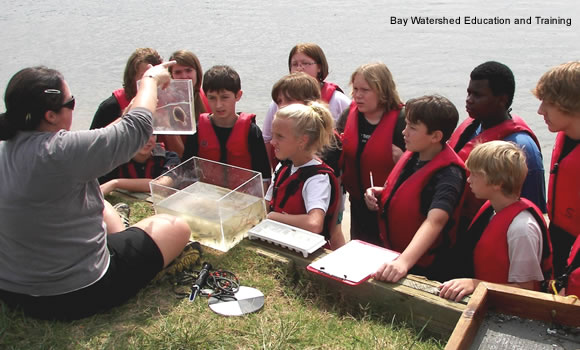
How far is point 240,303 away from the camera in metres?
2.71

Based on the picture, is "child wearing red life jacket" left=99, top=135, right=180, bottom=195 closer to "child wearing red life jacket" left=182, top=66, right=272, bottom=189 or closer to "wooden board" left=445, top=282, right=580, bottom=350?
"child wearing red life jacket" left=182, top=66, right=272, bottom=189

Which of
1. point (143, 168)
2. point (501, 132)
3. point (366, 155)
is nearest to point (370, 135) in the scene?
point (366, 155)

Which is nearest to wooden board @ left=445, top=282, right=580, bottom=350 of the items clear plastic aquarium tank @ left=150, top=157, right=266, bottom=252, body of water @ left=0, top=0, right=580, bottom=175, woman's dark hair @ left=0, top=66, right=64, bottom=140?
clear plastic aquarium tank @ left=150, top=157, right=266, bottom=252

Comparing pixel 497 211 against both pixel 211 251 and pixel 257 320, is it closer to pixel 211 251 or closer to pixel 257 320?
pixel 257 320

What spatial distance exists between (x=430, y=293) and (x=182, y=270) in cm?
128

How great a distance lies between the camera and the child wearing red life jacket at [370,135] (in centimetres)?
369

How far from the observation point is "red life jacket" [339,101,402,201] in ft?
12.2

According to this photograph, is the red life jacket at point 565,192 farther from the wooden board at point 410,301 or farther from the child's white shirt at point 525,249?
the wooden board at point 410,301

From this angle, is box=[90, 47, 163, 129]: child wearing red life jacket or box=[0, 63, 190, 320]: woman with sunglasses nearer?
box=[0, 63, 190, 320]: woman with sunglasses

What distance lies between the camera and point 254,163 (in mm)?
4160

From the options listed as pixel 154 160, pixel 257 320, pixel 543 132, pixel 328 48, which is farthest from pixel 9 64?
pixel 257 320

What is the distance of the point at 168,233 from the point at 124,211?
84cm

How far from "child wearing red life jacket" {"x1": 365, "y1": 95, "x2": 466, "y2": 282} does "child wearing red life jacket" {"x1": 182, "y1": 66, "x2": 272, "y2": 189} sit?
126cm

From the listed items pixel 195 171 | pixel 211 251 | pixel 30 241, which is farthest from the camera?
pixel 195 171
